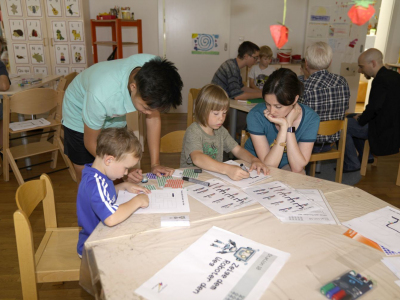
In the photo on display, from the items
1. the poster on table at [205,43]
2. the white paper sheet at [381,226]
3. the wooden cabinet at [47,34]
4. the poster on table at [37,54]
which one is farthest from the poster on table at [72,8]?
the white paper sheet at [381,226]

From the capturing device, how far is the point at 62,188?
3068 mm

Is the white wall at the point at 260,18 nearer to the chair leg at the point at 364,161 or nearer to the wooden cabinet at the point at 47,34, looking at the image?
the wooden cabinet at the point at 47,34

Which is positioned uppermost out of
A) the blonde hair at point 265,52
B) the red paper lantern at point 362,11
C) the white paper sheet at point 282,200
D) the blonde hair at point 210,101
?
the red paper lantern at point 362,11

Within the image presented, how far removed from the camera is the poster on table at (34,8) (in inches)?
195

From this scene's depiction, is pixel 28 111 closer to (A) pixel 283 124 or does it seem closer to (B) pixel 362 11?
(A) pixel 283 124

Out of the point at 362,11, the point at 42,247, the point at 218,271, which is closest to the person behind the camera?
the point at 218,271

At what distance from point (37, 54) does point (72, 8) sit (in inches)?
35.9

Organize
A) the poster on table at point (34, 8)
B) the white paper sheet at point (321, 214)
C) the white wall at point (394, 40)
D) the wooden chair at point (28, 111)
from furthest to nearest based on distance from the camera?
the white wall at point (394, 40)
the poster on table at point (34, 8)
the wooden chair at point (28, 111)
the white paper sheet at point (321, 214)

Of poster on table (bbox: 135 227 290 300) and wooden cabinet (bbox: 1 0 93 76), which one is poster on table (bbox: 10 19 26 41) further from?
poster on table (bbox: 135 227 290 300)

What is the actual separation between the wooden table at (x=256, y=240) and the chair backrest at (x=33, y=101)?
2071 millimetres

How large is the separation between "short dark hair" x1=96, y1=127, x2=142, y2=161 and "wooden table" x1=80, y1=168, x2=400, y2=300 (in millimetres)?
266

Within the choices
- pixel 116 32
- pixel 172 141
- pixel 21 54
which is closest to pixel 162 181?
pixel 172 141

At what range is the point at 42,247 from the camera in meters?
1.50

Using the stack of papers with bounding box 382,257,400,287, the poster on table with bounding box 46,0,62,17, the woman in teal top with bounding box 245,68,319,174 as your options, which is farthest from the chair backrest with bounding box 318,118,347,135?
the poster on table with bounding box 46,0,62,17
